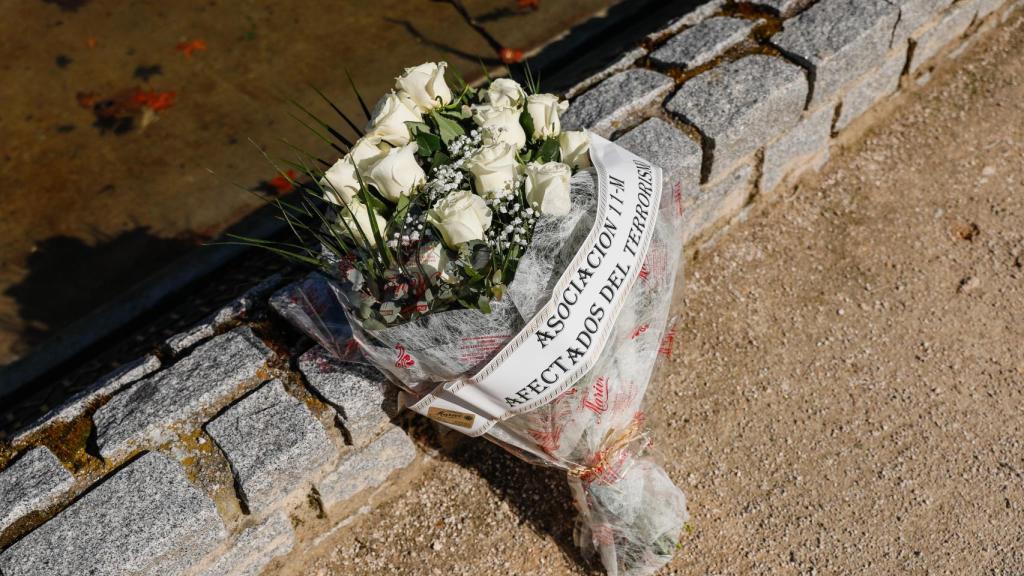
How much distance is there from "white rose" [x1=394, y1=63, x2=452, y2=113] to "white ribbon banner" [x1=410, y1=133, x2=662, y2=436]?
45 centimetres

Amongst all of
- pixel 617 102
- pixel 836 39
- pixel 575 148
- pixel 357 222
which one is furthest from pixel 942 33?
pixel 357 222

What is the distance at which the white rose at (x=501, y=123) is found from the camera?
2.14 meters

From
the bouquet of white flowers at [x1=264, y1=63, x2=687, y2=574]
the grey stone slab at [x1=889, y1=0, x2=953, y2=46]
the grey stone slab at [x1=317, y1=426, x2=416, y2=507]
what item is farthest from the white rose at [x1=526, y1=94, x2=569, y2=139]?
the grey stone slab at [x1=889, y1=0, x2=953, y2=46]

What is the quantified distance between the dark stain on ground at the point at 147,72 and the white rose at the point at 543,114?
3212 mm

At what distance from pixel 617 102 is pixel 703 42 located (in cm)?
51

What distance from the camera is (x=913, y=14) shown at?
11.6ft

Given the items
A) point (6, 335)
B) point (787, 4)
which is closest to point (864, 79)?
point (787, 4)

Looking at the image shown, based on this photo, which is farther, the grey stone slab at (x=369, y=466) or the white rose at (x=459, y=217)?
the grey stone slab at (x=369, y=466)

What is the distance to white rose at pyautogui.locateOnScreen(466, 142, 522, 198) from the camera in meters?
2.04

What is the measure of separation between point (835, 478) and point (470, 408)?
4.62 feet

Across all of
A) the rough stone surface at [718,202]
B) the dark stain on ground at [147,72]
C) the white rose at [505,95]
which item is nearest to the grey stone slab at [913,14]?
the rough stone surface at [718,202]

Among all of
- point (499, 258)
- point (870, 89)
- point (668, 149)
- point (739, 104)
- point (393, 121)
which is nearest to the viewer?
point (499, 258)

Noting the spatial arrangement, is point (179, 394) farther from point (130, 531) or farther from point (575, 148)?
point (575, 148)

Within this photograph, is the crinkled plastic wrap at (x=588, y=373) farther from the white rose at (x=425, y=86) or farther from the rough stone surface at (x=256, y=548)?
the rough stone surface at (x=256, y=548)
